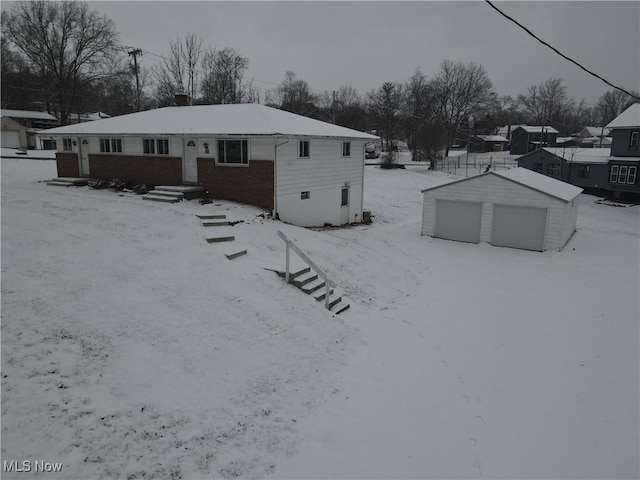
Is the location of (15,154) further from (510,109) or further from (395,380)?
(510,109)

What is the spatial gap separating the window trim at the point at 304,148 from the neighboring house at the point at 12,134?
46.6 metres

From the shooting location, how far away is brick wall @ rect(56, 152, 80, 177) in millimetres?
25131

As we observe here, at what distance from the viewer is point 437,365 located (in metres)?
9.77

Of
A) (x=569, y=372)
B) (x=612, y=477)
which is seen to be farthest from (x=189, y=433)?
(x=569, y=372)

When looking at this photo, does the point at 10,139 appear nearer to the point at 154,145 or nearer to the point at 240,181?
the point at 154,145

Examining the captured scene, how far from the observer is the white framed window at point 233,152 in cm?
1922

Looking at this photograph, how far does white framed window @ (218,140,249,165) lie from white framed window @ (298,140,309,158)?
2477mm

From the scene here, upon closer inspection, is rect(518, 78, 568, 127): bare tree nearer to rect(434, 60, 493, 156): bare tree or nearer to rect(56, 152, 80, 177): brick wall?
rect(434, 60, 493, 156): bare tree

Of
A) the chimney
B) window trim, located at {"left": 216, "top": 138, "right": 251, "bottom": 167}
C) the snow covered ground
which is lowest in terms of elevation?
the snow covered ground

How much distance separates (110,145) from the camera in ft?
76.8

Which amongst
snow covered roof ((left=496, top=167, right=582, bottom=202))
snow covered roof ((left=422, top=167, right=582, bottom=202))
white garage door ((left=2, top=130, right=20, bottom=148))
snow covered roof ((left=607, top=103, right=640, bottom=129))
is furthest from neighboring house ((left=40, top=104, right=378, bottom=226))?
white garage door ((left=2, top=130, right=20, bottom=148))

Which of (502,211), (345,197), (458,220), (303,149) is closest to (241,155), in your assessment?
(303,149)

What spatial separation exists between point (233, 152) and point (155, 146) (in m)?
4.84

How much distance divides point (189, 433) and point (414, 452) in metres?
3.45
